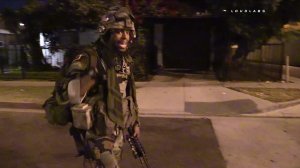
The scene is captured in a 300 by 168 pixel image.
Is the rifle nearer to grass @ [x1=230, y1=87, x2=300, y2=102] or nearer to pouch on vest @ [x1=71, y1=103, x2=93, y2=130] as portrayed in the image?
pouch on vest @ [x1=71, y1=103, x2=93, y2=130]

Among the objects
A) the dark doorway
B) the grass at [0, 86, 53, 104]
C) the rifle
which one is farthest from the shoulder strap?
the dark doorway

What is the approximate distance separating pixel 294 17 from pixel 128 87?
40.3ft

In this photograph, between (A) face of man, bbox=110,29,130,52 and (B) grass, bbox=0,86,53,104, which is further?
(B) grass, bbox=0,86,53,104

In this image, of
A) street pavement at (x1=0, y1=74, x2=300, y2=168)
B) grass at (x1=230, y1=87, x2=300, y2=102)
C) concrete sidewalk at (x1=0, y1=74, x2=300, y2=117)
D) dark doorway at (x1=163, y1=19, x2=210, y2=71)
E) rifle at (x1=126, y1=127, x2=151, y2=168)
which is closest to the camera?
rifle at (x1=126, y1=127, x2=151, y2=168)

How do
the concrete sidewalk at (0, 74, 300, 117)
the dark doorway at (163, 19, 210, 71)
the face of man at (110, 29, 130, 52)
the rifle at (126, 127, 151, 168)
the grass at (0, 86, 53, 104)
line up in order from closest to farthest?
the face of man at (110, 29, 130, 52), the rifle at (126, 127, 151, 168), the concrete sidewalk at (0, 74, 300, 117), the grass at (0, 86, 53, 104), the dark doorway at (163, 19, 210, 71)

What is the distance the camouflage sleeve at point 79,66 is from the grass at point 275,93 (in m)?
8.22

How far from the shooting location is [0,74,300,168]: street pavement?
6.01 metres

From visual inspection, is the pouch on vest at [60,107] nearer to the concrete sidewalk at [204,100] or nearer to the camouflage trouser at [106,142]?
the camouflage trouser at [106,142]

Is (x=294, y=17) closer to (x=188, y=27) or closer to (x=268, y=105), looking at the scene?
(x=188, y=27)

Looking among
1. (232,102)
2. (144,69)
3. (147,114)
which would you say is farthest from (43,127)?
(144,69)

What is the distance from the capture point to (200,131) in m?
7.79

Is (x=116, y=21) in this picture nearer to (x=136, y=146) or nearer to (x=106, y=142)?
(x=106, y=142)

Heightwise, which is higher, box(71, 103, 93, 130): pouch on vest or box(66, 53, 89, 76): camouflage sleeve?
box(66, 53, 89, 76): camouflage sleeve

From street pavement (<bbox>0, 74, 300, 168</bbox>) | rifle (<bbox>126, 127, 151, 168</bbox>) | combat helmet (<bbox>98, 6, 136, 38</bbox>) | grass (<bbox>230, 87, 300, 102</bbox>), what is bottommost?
street pavement (<bbox>0, 74, 300, 168</bbox>)
